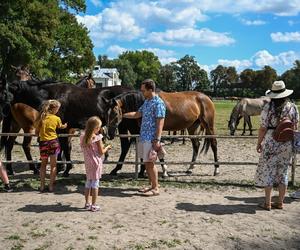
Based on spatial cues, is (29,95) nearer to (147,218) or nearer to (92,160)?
(92,160)

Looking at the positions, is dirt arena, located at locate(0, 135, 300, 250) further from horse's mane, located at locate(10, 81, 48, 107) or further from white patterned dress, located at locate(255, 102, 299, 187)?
horse's mane, located at locate(10, 81, 48, 107)

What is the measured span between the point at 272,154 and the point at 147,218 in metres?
2.10

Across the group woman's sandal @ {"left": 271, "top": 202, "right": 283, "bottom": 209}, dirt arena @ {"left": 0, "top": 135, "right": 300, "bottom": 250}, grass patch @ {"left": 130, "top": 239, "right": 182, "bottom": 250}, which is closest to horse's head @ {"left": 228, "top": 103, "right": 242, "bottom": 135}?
dirt arena @ {"left": 0, "top": 135, "right": 300, "bottom": 250}

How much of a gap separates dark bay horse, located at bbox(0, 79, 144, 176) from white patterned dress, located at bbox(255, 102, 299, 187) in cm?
342

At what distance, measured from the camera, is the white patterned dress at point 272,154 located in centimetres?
613

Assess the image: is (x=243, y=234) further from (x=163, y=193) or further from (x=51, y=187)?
(x=51, y=187)

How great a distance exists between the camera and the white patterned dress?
6.13 m

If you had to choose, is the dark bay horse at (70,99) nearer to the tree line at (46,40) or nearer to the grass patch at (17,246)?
the grass patch at (17,246)

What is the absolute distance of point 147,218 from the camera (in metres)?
5.78

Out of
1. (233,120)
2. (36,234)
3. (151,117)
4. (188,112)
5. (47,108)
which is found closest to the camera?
(36,234)

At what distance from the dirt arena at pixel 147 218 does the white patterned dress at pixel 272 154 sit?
52 centimetres

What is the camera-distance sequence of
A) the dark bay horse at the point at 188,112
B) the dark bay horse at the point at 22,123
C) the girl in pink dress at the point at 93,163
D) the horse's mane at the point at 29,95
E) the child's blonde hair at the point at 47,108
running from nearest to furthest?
the girl in pink dress at the point at 93,163 → the child's blonde hair at the point at 47,108 → the horse's mane at the point at 29,95 → the dark bay horse at the point at 22,123 → the dark bay horse at the point at 188,112

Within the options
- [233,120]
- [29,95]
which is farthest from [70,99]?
[233,120]

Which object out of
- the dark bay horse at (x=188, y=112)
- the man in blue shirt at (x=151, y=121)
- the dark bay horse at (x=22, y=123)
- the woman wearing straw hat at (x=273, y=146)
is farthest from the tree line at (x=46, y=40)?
the woman wearing straw hat at (x=273, y=146)
